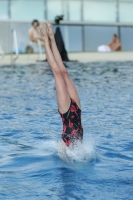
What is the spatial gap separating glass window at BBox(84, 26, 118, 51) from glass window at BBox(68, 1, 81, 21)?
68cm

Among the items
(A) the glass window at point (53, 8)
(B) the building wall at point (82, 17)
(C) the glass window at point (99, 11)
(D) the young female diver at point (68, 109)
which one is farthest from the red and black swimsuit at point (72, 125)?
(C) the glass window at point (99, 11)

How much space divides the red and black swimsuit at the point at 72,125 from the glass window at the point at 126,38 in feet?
76.5

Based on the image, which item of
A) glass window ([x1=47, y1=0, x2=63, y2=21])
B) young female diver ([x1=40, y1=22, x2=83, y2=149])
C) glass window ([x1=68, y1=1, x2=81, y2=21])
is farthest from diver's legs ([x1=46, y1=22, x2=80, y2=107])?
glass window ([x1=68, y1=1, x2=81, y2=21])

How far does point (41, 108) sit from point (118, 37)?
65.3 feet

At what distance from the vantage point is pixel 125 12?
2853 centimetres

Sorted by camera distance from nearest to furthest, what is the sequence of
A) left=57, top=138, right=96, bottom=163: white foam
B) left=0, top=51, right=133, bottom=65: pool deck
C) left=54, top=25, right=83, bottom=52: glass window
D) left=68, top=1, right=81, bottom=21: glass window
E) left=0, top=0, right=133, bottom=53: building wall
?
left=57, top=138, right=96, bottom=163: white foam
left=0, top=51, right=133, bottom=65: pool deck
left=0, top=0, right=133, bottom=53: building wall
left=54, top=25, right=83, bottom=52: glass window
left=68, top=1, right=81, bottom=21: glass window

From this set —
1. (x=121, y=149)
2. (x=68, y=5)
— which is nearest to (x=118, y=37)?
(x=68, y=5)

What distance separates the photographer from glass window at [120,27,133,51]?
92.8 feet

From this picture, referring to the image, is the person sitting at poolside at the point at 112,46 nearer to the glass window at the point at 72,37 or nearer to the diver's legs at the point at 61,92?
the glass window at the point at 72,37

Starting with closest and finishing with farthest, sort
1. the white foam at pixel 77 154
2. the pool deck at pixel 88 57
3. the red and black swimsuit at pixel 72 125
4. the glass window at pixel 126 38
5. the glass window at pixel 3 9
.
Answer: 1. the white foam at pixel 77 154
2. the red and black swimsuit at pixel 72 125
3. the pool deck at pixel 88 57
4. the glass window at pixel 3 9
5. the glass window at pixel 126 38

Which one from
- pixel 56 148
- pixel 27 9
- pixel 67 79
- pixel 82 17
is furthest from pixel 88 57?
pixel 67 79

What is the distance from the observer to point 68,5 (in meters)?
27.1

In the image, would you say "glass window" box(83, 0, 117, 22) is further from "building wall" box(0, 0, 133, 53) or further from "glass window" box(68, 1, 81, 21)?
"glass window" box(68, 1, 81, 21)

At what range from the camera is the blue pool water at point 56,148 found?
4.21 m
